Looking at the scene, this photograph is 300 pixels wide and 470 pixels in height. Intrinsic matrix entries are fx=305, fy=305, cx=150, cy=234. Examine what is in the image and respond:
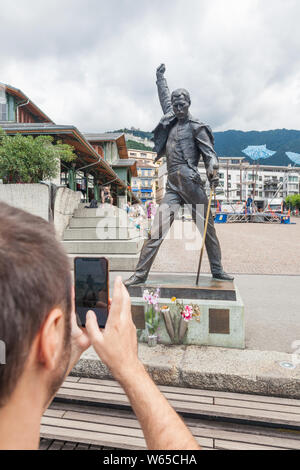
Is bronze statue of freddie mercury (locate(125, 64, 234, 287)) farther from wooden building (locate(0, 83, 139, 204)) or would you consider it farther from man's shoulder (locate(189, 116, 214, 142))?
wooden building (locate(0, 83, 139, 204))

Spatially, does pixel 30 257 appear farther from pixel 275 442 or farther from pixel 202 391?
pixel 202 391

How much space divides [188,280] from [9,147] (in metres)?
7.26

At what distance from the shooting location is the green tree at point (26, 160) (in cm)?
888

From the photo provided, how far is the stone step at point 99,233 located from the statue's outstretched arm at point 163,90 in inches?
209

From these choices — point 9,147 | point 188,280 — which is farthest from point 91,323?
point 9,147

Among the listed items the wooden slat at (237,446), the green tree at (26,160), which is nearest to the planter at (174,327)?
the wooden slat at (237,446)

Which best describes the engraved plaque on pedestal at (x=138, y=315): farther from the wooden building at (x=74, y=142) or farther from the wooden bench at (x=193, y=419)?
the wooden building at (x=74, y=142)

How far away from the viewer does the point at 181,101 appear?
12.6 feet

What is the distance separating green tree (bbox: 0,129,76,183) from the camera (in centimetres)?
888

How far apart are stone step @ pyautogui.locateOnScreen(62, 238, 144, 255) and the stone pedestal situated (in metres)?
4.91

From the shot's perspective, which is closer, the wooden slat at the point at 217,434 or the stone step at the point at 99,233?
the wooden slat at the point at 217,434

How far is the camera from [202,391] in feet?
9.12

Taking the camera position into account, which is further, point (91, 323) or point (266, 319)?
point (266, 319)

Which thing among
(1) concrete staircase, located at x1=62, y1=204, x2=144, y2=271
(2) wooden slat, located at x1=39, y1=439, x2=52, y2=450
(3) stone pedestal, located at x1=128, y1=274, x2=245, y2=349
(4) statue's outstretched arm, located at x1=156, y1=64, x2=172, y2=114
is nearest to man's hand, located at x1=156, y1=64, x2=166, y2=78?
(4) statue's outstretched arm, located at x1=156, y1=64, x2=172, y2=114
